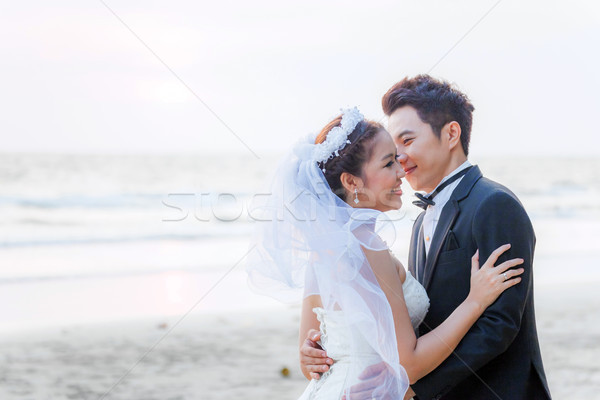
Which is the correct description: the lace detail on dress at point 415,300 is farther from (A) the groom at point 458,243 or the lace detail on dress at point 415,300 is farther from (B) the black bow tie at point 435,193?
(B) the black bow tie at point 435,193

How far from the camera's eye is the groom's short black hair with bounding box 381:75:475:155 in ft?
10.5

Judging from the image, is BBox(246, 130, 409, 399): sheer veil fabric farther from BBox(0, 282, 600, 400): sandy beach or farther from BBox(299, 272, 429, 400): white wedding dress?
BBox(0, 282, 600, 400): sandy beach

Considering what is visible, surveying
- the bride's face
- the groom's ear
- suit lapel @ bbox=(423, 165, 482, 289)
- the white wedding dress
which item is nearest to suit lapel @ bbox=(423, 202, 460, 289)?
suit lapel @ bbox=(423, 165, 482, 289)

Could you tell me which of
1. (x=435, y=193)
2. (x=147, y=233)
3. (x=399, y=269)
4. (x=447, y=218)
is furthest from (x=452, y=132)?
(x=147, y=233)

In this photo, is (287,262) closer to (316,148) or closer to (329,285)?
(329,285)

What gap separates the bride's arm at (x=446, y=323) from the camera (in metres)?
2.66

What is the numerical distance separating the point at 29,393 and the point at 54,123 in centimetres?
2711

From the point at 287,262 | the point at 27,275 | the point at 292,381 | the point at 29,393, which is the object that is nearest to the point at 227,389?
the point at 292,381

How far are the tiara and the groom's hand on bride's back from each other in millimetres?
816

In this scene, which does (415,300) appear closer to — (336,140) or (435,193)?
(435,193)

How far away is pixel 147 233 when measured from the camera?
51.0 feet

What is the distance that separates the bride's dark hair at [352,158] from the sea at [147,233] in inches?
12.5

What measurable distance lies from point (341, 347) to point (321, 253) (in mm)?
439

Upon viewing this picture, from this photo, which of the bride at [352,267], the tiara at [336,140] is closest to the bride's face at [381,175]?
the bride at [352,267]
